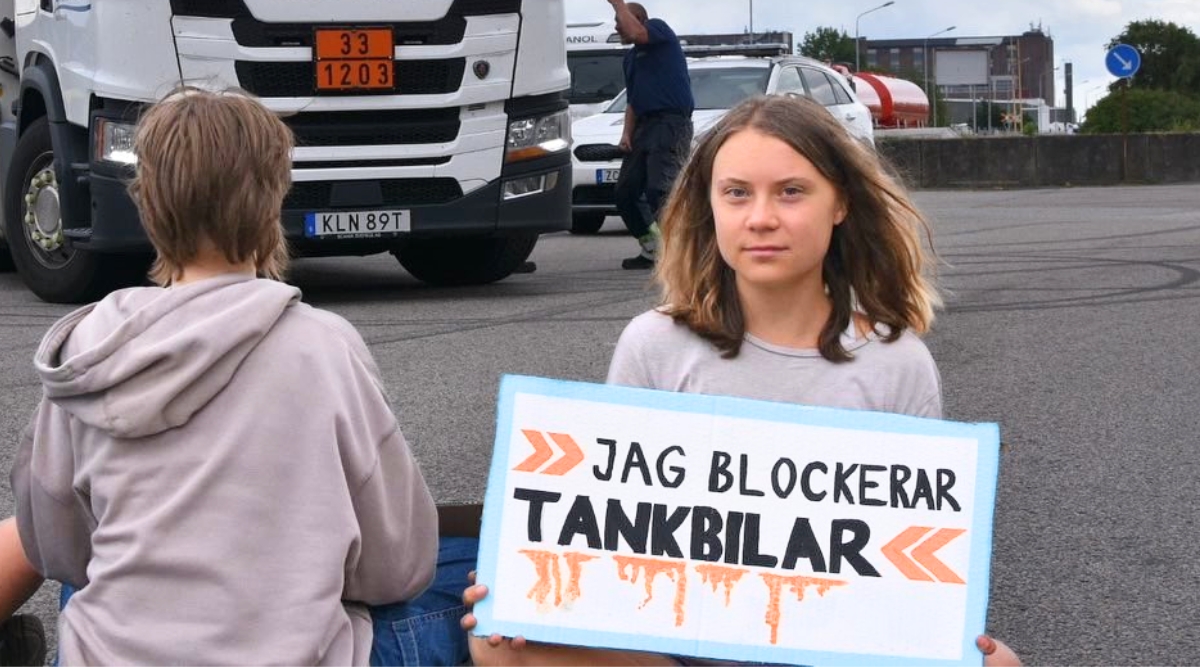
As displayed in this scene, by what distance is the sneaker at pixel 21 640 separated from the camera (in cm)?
337

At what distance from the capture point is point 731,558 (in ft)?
9.77

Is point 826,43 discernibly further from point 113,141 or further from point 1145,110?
point 113,141

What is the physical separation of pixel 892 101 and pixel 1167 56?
52.8 m

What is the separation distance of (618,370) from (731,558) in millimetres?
461

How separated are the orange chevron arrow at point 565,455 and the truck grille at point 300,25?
299 inches

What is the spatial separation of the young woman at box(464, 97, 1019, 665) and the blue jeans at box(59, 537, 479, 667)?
0.45m

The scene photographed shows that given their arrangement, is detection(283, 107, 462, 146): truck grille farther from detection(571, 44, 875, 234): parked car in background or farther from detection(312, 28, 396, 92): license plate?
detection(571, 44, 875, 234): parked car in background

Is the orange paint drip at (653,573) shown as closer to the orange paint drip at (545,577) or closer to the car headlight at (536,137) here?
the orange paint drip at (545,577)

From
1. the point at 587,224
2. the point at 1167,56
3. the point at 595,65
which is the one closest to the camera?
the point at 587,224

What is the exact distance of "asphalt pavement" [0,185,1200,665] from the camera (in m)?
4.66

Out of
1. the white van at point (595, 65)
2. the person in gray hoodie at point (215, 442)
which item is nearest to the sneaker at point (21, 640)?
the person in gray hoodie at point (215, 442)

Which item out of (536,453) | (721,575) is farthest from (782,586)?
(536,453)

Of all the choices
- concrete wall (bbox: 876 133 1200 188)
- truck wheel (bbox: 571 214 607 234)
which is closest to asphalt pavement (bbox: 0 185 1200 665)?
truck wheel (bbox: 571 214 607 234)

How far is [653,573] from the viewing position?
296 centimetres
